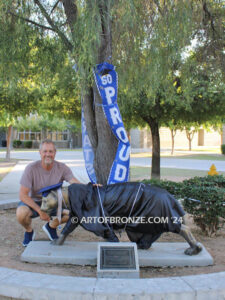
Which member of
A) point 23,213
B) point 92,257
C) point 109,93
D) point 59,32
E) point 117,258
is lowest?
point 92,257

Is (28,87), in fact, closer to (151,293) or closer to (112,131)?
(112,131)

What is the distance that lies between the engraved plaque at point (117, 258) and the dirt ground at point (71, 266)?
0.92ft

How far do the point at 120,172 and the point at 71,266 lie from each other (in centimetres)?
159

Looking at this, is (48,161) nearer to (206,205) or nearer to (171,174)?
(206,205)

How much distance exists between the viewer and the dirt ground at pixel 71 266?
3.48 m

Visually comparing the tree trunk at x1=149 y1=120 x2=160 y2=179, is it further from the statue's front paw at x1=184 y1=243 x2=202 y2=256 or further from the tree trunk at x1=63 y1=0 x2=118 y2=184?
the statue's front paw at x1=184 y1=243 x2=202 y2=256

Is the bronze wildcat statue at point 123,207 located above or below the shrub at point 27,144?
above

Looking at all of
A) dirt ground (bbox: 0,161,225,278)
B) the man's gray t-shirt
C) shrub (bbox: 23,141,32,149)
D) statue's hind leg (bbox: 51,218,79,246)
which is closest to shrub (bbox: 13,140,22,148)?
shrub (bbox: 23,141,32,149)

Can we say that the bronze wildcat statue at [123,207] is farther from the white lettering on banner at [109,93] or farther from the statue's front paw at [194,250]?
the white lettering on banner at [109,93]

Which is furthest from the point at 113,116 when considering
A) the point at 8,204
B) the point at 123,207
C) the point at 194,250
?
the point at 8,204

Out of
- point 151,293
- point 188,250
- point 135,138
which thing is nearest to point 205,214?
point 188,250

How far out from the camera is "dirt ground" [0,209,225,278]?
3477mm

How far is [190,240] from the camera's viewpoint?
3695mm

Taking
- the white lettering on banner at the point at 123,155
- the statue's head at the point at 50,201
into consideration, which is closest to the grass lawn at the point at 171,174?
the white lettering on banner at the point at 123,155
